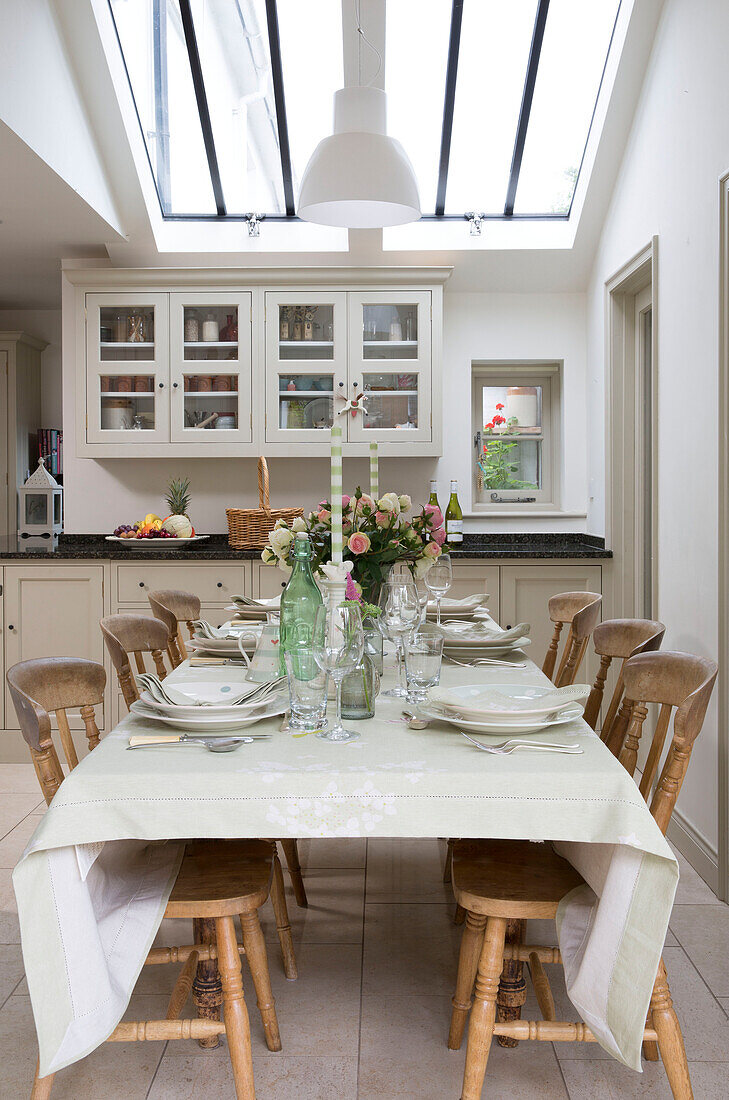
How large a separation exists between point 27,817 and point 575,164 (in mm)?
3773

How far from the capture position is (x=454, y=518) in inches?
177

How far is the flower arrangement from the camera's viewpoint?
2211mm

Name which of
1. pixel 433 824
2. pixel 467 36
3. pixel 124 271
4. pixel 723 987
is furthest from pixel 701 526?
pixel 124 271

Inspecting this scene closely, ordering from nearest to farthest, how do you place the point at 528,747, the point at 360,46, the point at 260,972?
the point at 528,747, the point at 260,972, the point at 360,46

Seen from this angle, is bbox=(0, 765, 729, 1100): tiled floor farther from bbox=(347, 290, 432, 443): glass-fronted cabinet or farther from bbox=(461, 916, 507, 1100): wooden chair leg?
bbox=(347, 290, 432, 443): glass-fronted cabinet

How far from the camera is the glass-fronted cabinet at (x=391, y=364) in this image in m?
4.29

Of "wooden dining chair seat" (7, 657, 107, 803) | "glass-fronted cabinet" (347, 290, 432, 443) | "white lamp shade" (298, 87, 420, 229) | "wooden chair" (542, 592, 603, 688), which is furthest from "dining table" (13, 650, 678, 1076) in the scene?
"glass-fronted cabinet" (347, 290, 432, 443)

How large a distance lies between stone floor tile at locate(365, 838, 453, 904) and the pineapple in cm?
212

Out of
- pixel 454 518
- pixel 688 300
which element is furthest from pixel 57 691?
pixel 454 518

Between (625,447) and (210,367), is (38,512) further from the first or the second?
(625,447)

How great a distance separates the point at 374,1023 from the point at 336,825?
815 mm

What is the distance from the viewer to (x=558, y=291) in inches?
183

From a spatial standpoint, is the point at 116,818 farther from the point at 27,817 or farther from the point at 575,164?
the point at 575,164

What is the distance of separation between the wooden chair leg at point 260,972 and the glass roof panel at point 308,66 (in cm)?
303
